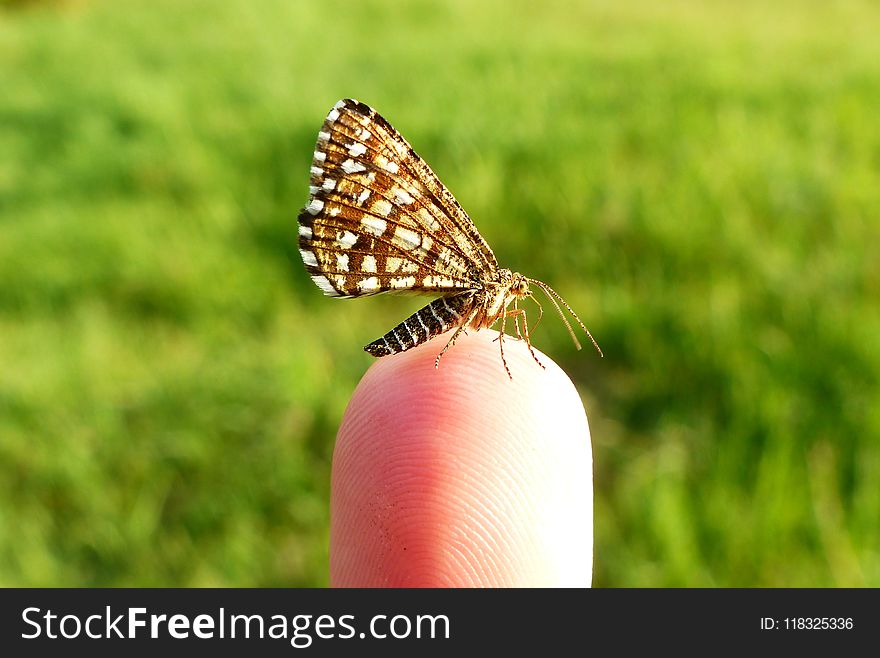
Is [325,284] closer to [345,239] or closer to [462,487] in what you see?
[345,239]

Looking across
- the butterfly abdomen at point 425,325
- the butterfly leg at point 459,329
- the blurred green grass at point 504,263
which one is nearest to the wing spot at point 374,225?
the butterfly abdomen at point 425,325

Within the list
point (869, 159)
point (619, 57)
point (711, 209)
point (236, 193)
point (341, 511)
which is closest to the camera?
point (341, 511)

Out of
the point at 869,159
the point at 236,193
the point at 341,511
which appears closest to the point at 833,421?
the point at 341,511

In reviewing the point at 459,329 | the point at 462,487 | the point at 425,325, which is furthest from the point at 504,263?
the point at 462,487

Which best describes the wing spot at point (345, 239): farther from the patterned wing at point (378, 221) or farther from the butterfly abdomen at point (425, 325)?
the butterfly abdomen at point (425, 325)

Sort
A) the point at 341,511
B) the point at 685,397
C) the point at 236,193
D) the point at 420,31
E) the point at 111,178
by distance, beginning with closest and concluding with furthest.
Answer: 1. the point at 341,511
2. the point at 685,397
3. the point at 236,193
4. the point at 111,178
5. the point at 420,31

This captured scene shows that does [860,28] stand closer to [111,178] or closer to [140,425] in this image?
[111,178]

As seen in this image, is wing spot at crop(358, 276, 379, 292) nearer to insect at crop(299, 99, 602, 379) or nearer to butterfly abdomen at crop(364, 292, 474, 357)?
insect at crop(299, 99, 602, 379)
